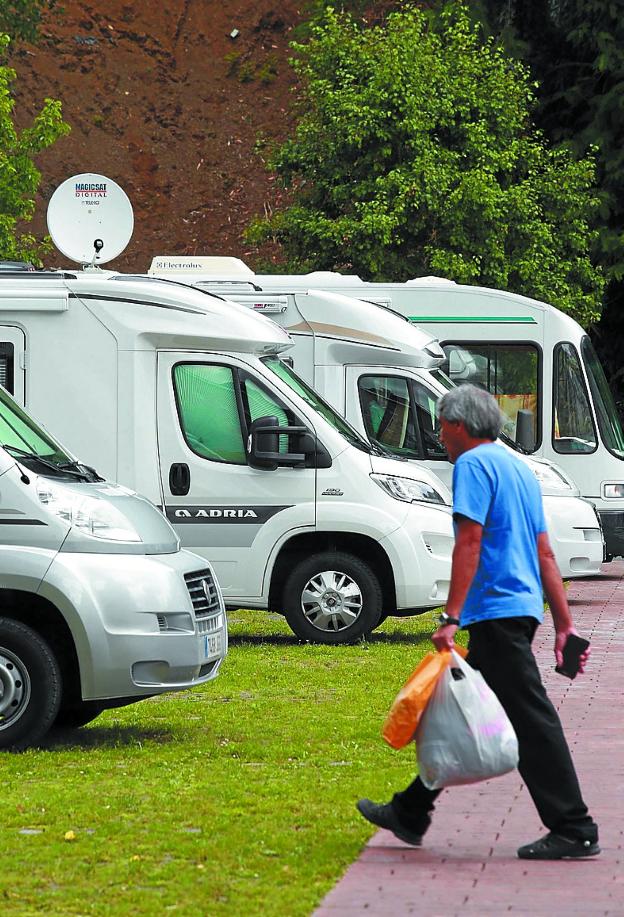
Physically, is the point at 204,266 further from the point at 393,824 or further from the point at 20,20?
the point at 20,20

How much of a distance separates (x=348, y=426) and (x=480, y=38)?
65.8 ft

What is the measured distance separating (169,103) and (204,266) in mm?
33799

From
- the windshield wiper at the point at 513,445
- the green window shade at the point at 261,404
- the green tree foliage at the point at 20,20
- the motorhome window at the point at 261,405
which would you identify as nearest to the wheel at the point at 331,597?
the motorhome window at the point at 261,405

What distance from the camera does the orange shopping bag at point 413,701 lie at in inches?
249

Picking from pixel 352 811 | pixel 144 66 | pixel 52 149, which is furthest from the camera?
pixel 144 66

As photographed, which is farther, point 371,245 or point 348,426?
point 371,245

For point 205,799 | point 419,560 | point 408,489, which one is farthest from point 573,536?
point 205,799

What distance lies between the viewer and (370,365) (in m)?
15.7

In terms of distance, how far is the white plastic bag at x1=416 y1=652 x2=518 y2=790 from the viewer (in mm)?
6227

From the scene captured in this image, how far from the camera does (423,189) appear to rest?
85.7 feet

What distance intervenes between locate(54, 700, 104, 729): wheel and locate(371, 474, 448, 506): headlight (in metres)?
4.45

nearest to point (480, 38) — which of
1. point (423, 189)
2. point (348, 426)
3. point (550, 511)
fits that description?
point (423, 189)

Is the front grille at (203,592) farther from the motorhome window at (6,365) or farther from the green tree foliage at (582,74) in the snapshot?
the green tree foliage at (582,74)

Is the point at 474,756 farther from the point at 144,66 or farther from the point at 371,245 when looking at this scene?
the point at 144,66
